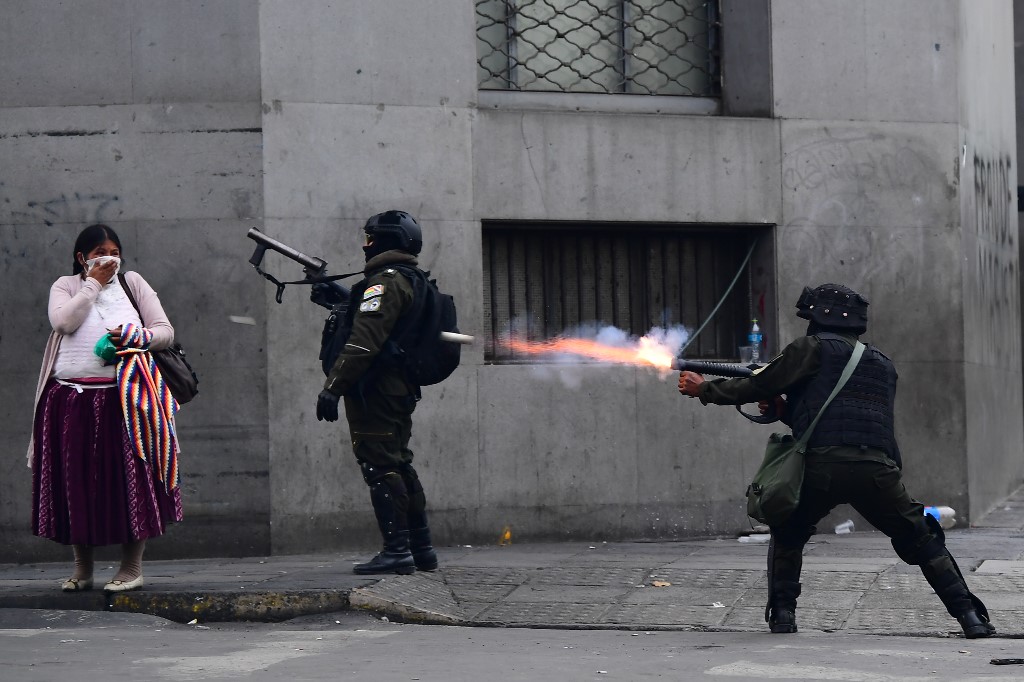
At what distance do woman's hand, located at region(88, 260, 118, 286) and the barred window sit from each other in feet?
11.3

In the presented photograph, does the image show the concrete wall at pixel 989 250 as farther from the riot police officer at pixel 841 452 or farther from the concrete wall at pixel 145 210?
the concrete wall at pixel 145 210

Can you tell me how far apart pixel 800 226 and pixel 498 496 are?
2.72 metres

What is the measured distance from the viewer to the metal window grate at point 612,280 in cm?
1020

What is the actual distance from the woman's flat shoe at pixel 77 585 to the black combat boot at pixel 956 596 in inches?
157

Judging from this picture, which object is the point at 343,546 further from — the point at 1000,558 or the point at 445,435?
the point at 1000,558

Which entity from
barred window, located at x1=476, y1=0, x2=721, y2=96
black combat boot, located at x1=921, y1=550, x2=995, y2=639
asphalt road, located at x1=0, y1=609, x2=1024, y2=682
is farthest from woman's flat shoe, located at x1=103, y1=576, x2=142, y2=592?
barred window, located at x1=476, y1=0, x2=721, y2=96

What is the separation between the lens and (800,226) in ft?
34.0

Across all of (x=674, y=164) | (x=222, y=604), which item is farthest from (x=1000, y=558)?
(x=222, y=604)

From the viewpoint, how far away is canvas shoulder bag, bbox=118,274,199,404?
7.71 metres

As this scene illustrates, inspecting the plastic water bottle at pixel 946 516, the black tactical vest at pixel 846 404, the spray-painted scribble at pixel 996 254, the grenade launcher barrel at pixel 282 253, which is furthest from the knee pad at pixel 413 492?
the spray-painted scribble at pixel 996 254

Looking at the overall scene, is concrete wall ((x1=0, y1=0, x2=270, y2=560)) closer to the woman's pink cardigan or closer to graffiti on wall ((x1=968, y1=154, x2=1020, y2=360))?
the woman's pink cardigan

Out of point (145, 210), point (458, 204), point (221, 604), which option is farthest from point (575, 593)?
point (145, 210)

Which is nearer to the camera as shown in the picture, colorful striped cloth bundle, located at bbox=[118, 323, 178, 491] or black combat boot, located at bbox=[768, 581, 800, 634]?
→ black combat boot, located at bbox=[768, 581, 800, 634]

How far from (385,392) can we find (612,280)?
287cm
